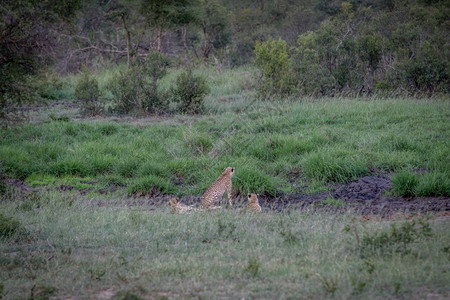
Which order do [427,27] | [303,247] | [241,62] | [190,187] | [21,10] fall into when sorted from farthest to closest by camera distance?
[241,62], [427,27], [190,187], [21,10], [303,247]

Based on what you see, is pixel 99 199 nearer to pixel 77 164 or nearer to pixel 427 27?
pixel 77 164

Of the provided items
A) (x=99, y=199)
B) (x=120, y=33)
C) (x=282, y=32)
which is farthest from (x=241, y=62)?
(x=99, y=199)

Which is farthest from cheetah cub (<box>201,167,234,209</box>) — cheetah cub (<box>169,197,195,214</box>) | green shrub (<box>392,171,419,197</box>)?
green shrub (<box>392,171,419,197</box>)

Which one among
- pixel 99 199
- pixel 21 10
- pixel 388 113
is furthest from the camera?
pixel 388 113

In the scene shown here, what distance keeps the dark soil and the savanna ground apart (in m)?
0.05

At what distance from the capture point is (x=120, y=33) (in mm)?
31984

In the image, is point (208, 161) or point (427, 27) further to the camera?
point (427, 27)

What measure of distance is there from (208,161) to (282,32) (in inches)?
818

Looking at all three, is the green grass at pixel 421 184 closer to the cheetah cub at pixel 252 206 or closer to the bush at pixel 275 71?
the cheetah cub at pixel 252 206

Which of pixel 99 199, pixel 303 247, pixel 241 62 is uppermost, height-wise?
pixel 303 247

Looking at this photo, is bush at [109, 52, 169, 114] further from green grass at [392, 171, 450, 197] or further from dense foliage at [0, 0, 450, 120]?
green grass at [392, 171, 450, 197]

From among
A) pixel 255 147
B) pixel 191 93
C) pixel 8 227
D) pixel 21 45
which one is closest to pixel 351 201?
pixel 255 147

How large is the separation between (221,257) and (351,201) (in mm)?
4599

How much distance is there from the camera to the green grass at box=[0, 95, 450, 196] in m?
12.2
